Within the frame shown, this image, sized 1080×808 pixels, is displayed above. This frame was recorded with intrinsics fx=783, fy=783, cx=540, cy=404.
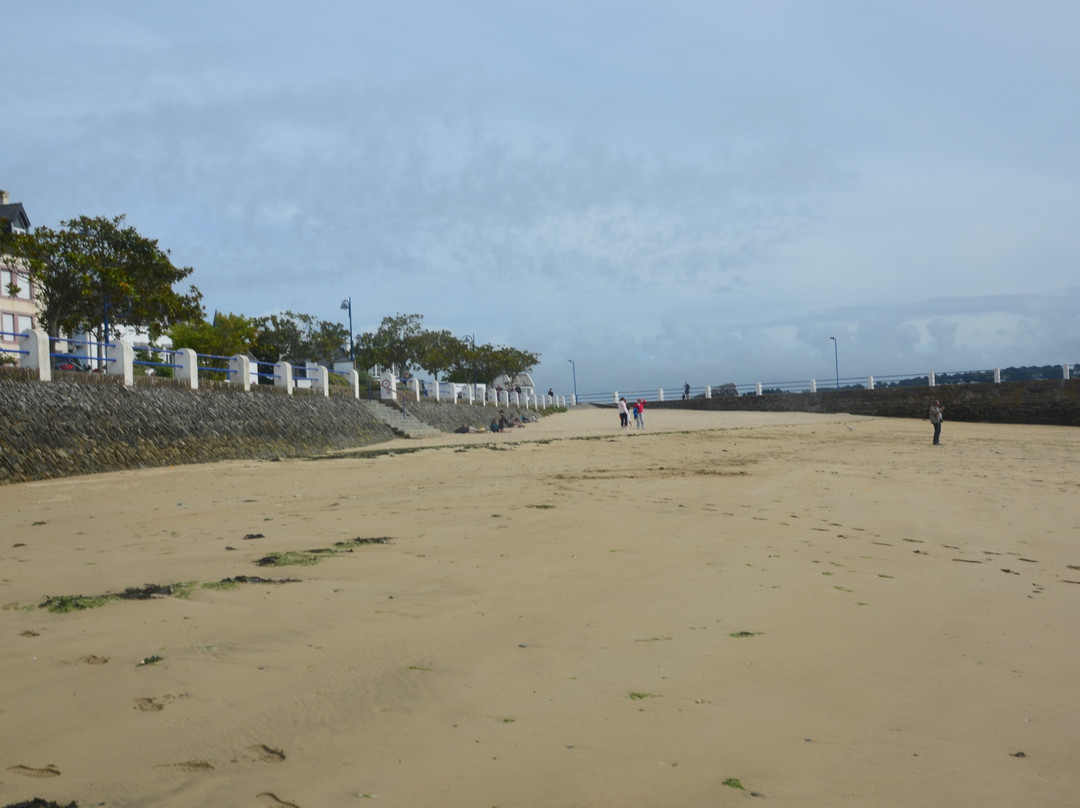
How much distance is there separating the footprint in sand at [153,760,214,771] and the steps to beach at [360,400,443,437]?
2605cm

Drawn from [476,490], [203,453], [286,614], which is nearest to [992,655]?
[286,614]

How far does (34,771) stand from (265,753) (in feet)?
2.20

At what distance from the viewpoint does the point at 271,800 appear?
229cm

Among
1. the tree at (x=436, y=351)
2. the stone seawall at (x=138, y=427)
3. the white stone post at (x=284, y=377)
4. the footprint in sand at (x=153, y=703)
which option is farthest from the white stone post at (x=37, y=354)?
the tree at (x=436, y=351)

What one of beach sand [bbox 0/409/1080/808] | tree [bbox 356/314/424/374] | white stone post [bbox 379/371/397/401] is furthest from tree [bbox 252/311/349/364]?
beach sand [bbox 0/409/1080/808]

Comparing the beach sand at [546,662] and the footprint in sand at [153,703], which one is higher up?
the footprint in sand at [153,703]

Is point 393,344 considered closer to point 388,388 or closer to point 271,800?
point 388,388

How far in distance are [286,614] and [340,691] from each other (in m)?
1.19

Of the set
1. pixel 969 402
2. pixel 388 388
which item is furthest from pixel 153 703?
pixel 969 402

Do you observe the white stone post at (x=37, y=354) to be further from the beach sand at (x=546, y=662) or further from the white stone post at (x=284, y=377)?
the white stone post at (x=284, y=377)

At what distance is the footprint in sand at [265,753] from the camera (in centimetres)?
255

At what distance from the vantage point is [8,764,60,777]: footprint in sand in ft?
7.82

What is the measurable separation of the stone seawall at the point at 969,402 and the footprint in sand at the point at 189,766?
4214cm

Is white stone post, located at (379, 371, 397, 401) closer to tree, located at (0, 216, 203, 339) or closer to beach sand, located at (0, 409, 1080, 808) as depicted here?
tree, located at (0, 216, 203, 339)
